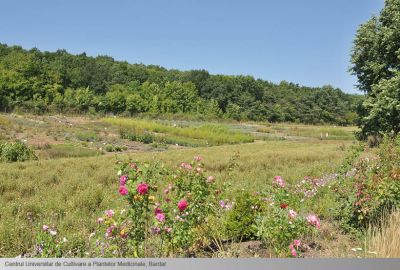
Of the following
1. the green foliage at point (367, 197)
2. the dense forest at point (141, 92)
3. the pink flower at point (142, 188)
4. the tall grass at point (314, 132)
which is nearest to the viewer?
the pink flower at point (142, 188)

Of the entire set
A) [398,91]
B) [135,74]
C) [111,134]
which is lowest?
[111,134]

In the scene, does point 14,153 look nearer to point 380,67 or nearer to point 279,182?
point 279,182

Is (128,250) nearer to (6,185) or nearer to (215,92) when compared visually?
(6,185)

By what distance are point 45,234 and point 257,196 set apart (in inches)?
118

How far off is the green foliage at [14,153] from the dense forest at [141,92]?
36.0 metres

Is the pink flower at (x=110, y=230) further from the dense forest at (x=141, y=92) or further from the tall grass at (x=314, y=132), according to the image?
the dense forest at (x=141, y=92)

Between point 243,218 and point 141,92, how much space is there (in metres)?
73.3

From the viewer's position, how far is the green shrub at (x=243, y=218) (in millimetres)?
5543

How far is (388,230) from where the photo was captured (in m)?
5.00

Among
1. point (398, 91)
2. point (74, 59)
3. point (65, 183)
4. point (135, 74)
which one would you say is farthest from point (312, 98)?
point (65, 183)

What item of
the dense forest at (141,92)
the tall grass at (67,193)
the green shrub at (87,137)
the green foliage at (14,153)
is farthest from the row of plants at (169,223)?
the dense forest at (141,92)

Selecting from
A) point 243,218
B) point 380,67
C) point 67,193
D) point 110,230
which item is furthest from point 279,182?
point 380,67

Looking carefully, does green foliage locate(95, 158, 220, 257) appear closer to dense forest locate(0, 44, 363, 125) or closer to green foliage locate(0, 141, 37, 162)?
green foliage locate(0, 141, 37, 162)

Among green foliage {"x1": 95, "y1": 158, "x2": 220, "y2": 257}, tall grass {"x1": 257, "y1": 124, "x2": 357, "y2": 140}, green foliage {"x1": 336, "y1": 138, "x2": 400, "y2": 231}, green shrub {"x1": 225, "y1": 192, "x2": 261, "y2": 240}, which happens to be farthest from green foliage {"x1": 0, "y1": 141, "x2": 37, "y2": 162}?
tall grass {"x1": 257, "y1": 124, "x2": 357, "y2": 140}
